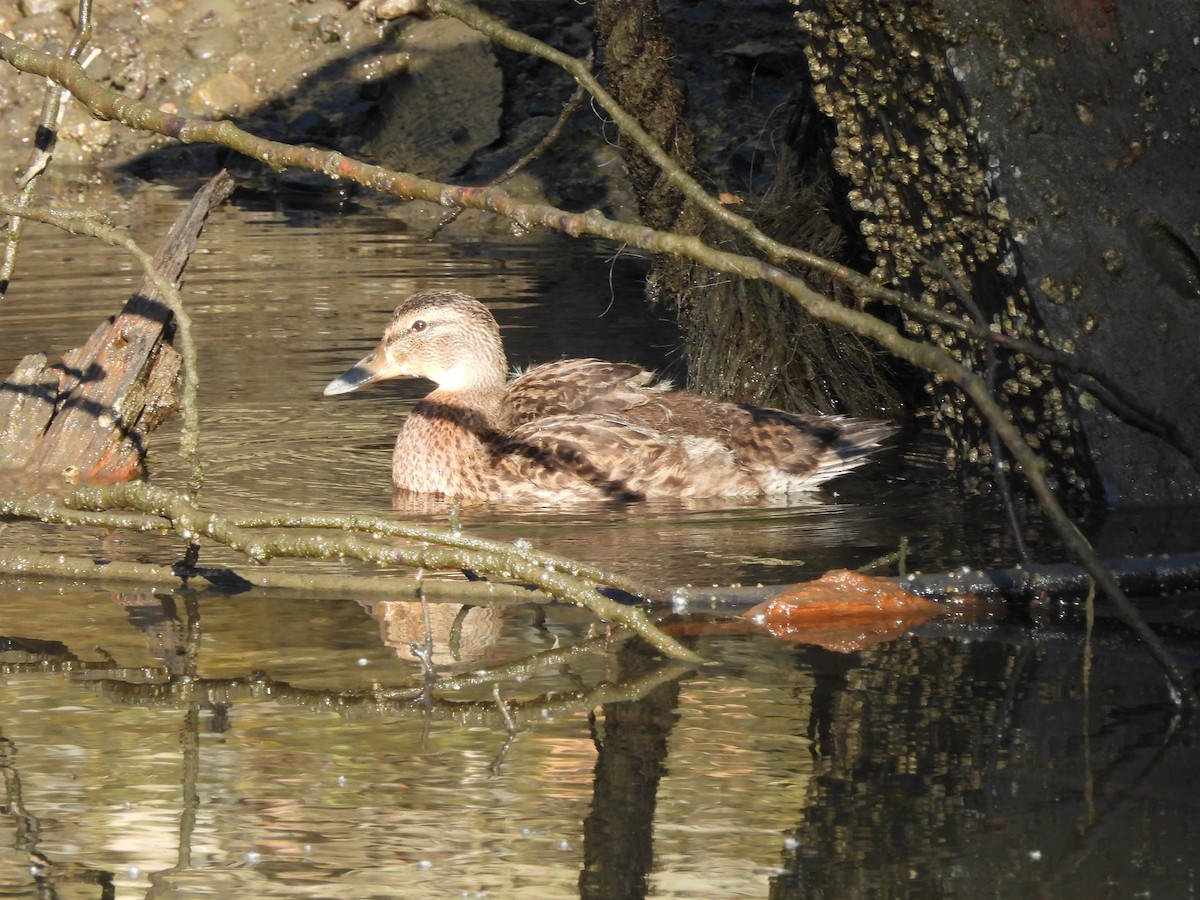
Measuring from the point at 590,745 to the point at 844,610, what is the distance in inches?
48.9

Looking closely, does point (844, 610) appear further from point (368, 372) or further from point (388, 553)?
point (368, 372)

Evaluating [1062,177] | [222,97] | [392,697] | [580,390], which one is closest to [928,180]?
[1062,177]

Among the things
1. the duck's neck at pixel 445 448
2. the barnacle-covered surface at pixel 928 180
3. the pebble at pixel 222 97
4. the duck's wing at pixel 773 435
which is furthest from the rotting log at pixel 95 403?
the pebble at pixel 222 97

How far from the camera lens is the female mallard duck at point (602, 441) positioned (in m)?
7.45

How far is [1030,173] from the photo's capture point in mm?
6406

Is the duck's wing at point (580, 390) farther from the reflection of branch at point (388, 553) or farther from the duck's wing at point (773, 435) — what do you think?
the reflection of branch at point (388, 553)

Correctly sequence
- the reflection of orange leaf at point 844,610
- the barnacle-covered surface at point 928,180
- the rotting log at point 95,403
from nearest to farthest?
the reflection of orange leaf at point 844,610 → the barnacle-covered surface at point 928,180 → the rotting log at point 95,403

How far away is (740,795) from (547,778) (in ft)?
1.48

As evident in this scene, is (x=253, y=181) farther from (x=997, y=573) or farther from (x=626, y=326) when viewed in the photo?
(x=997, y=573)

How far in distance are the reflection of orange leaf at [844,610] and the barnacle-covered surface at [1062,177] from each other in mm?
1296

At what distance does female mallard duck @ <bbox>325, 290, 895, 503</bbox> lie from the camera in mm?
7449

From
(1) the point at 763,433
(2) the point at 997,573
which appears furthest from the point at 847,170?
(2) the point at 997,573

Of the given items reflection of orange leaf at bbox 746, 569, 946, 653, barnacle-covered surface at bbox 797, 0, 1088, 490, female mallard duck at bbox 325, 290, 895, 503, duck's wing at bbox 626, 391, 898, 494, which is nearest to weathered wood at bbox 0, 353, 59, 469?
female mallard duck at bbox 325, 290, 895, 503

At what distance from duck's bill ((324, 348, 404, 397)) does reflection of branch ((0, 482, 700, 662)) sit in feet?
10.8
